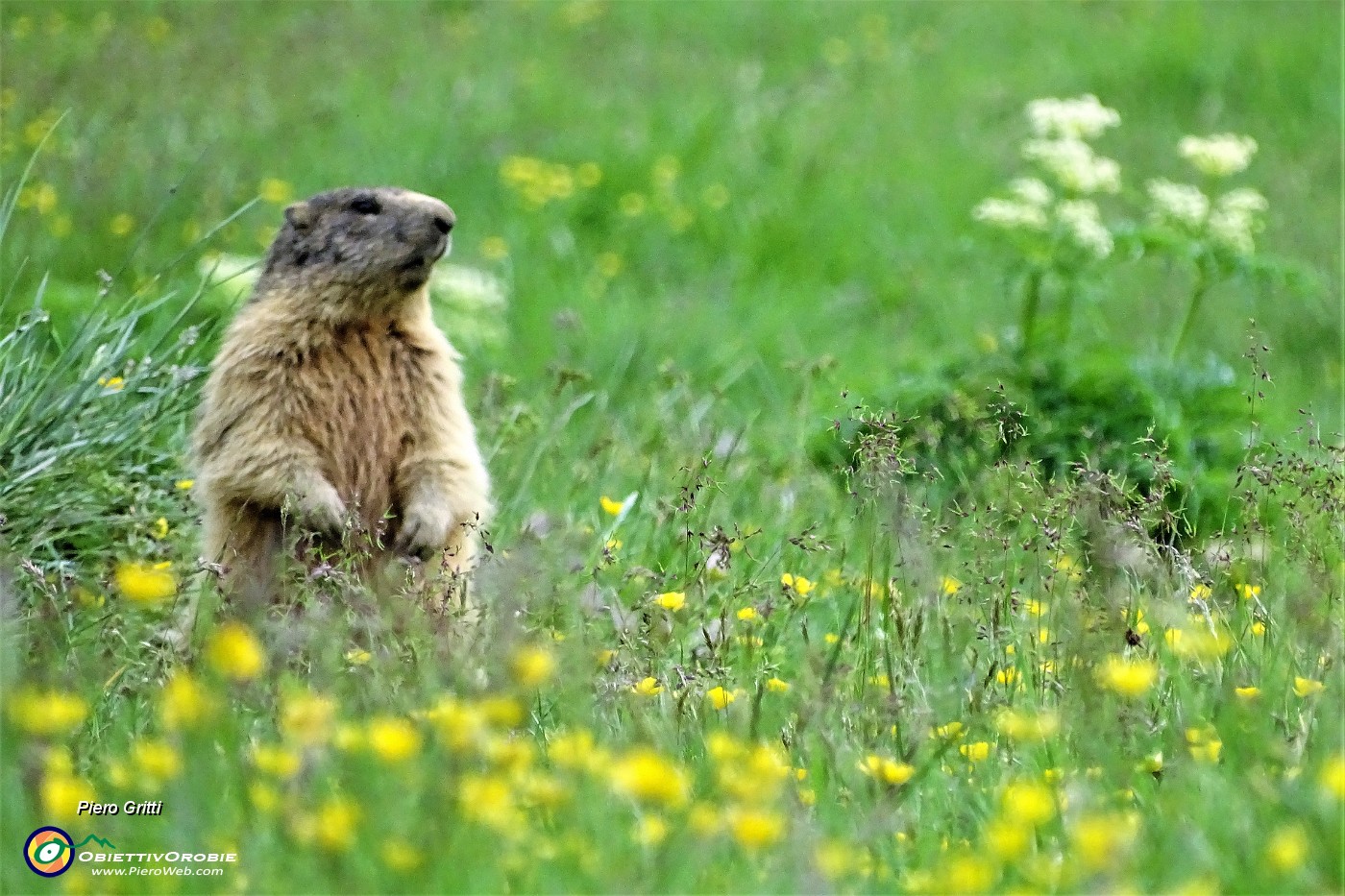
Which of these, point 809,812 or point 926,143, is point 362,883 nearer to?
point 809,812

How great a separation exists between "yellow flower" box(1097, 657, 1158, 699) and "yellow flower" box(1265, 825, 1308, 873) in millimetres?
278

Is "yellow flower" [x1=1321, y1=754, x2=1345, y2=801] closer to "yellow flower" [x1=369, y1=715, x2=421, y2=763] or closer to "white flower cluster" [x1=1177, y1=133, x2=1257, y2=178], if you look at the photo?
"yellow flower" [x1=369, y1=715, x2=421, y2=763]

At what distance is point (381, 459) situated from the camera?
13.9 feet

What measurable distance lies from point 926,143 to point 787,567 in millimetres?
5839

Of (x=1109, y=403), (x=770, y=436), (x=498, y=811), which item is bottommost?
(x=770, y=436)

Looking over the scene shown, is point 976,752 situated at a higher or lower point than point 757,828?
lower

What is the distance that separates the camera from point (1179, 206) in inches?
216

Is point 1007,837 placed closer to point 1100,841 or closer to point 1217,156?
point 1100,841

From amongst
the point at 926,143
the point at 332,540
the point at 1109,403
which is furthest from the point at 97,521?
the point at 926,143

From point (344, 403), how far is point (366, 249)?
43 cm

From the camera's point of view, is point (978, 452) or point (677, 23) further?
point (677, 23)

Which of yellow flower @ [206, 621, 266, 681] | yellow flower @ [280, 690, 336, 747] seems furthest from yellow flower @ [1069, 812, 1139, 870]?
yellow flower @ [206, 621, 266, 681]

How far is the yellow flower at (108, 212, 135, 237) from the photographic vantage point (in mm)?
6298

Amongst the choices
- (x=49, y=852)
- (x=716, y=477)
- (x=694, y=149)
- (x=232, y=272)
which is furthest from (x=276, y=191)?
(x=49, y=852)
